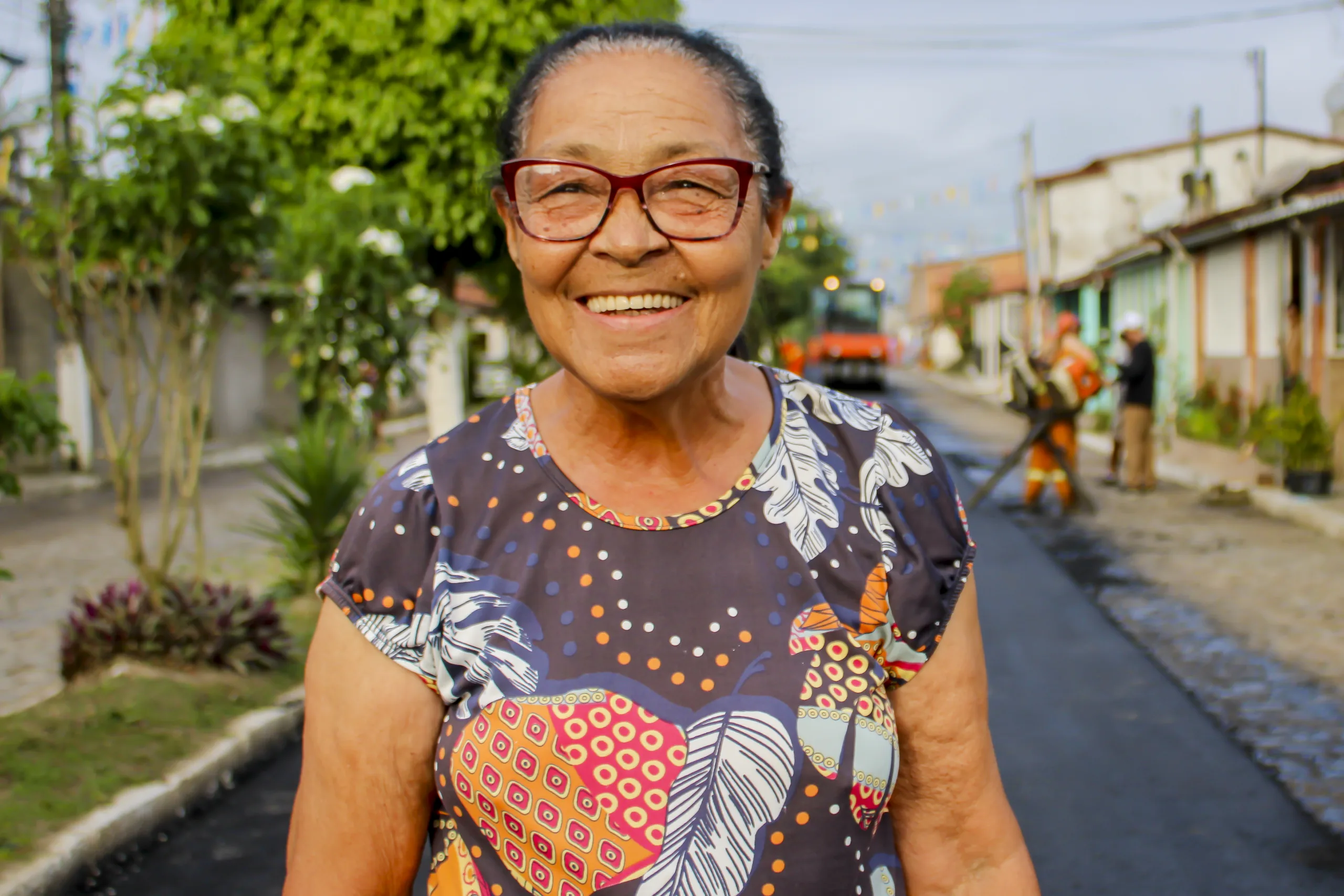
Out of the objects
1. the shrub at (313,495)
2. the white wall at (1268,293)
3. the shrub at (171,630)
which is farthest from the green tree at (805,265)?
the shrub at (171,630)

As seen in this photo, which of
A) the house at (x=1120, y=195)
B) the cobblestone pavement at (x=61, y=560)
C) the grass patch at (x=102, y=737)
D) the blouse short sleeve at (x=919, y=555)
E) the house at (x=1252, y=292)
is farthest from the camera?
the house at (x=1120, y=195)

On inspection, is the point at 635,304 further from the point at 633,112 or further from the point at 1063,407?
the point at 1063,407

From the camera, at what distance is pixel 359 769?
59.7 inches

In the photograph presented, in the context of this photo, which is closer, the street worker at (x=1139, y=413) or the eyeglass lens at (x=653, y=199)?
the eyeglass lens at (x=653, y=199)

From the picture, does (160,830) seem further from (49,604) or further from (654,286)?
(49,604)

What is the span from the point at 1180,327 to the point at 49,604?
20633mm

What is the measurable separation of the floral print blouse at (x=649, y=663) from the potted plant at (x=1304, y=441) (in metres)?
12.8

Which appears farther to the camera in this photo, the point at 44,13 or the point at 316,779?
the point at 44,13

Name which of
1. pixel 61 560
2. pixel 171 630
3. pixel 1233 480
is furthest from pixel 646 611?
pixel 1233 480

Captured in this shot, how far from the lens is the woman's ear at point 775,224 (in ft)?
5.57

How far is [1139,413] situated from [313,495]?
9.75 metres

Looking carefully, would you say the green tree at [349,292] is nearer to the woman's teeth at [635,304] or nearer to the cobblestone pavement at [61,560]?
the cobblestone pavement at [61,560]

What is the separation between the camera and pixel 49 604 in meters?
9.09

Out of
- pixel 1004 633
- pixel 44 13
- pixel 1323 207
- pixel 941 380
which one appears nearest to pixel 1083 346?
pixel 1323 207
